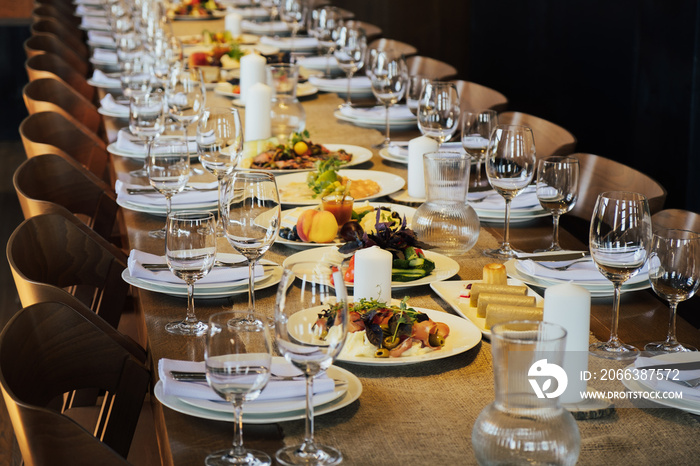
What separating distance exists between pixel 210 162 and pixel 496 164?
0.81m

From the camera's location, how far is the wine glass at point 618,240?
65.5 inches

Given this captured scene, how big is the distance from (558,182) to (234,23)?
13.0 ft

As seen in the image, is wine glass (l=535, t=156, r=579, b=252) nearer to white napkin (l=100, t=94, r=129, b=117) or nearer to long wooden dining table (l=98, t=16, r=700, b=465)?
long wooden dining table (l=98, t=16, r=700, b=465)

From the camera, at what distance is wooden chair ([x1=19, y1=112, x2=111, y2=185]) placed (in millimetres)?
3427

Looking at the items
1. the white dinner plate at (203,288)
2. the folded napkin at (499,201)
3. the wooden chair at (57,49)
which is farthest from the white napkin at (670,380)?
the wooden chair at (57,49)

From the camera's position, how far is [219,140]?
8.30ft

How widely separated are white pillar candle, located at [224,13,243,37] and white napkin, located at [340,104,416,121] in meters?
2.12

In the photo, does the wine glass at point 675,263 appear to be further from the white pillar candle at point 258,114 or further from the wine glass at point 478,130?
the white pillar candle at point 258,114

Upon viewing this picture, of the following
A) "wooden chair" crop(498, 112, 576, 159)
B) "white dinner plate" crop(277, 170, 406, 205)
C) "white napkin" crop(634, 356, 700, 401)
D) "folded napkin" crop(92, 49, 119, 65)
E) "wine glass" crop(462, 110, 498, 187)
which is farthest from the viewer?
"folded napkin" crop(92, 49, 119, 65)

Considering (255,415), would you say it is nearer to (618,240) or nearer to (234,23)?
(618,240)

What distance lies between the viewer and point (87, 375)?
177 cm

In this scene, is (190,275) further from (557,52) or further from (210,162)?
(557,52)

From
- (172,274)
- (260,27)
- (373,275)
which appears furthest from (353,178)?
(260,27)

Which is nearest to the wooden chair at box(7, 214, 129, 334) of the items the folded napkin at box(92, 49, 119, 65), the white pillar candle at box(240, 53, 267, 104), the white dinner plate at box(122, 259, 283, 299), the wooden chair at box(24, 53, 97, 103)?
the white dinner plate at box(122, 259, 283, 299)
